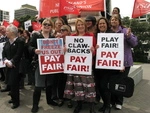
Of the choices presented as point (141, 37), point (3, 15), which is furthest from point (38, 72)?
point (3, 15)

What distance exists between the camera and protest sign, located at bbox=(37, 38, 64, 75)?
4883mm

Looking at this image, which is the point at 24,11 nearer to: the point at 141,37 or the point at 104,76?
the point at 141,37

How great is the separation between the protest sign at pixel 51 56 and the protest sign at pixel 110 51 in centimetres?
84

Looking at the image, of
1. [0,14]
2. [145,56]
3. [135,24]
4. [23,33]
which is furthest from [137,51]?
[0,14]

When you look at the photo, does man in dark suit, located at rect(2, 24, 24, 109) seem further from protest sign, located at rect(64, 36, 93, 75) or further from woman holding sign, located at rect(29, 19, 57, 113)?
protest sign, located at rect(64, 36, 93, 75)

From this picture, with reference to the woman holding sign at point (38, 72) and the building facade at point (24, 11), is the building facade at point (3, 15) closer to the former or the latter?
the building facade at point (24, 11)

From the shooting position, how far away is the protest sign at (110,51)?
4.70m

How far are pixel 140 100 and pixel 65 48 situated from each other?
107 inches

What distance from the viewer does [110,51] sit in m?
4.76

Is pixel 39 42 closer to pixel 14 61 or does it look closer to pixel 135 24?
pixel 14 61

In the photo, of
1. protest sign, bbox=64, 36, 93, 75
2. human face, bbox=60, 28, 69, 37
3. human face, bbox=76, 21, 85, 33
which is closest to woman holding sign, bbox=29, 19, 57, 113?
human face, bbox=60, 28, 69, 37

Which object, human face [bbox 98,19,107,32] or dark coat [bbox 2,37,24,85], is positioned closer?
human face [bbox 98,19,107,32]

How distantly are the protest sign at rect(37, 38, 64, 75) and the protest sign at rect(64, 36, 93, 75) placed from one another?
199 mm

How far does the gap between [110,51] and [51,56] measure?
128cm
